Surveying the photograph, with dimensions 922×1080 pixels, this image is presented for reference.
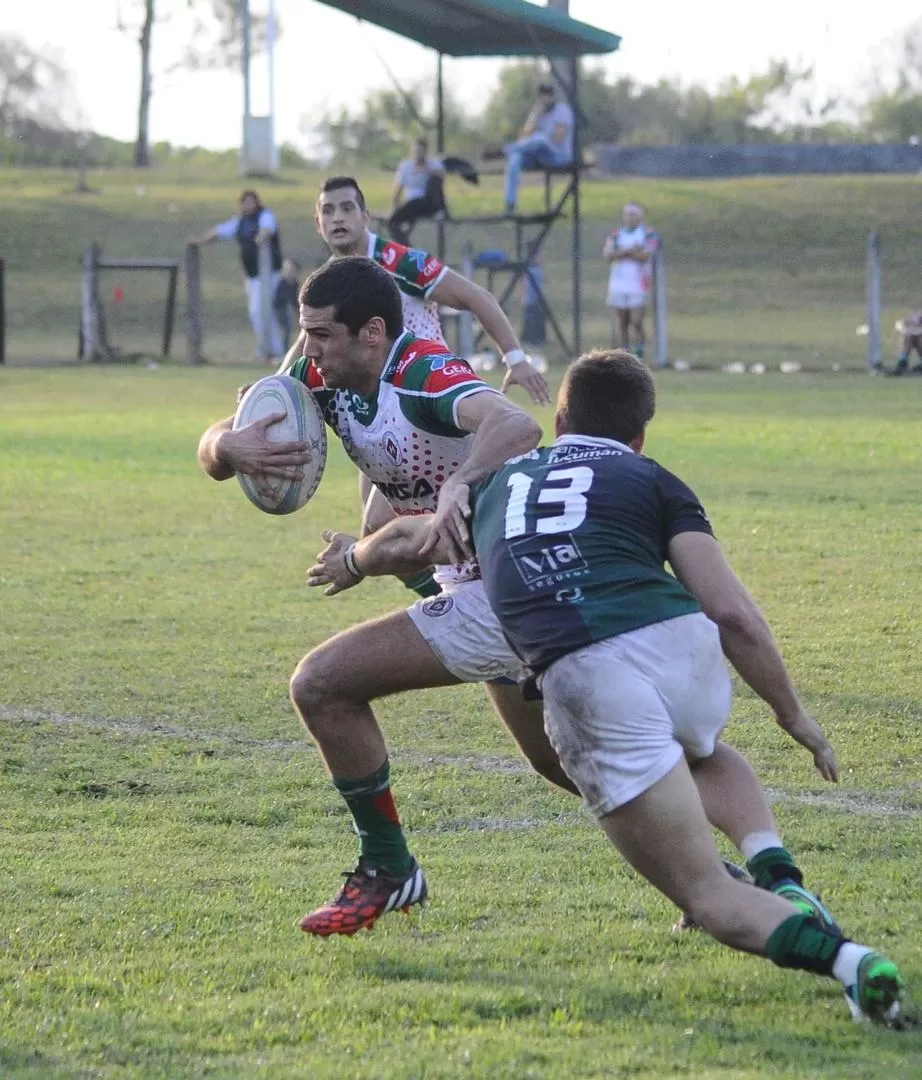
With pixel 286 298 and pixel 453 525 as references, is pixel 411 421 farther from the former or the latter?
pixel 286 298

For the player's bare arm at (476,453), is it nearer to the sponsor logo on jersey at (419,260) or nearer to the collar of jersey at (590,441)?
the collar of jersey at (590,441)

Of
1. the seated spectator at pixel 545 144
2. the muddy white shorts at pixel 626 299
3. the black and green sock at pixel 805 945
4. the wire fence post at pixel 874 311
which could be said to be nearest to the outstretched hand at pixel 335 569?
the black and green sock at pixel 805 945

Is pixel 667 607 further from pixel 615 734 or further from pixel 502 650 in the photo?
pixel 502 650

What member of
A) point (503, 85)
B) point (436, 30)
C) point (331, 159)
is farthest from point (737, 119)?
point (436, 30)

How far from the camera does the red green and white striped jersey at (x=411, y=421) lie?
500 cm

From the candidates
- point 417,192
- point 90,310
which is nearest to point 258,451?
point 417,192

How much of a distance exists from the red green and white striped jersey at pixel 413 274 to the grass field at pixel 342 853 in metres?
1.57

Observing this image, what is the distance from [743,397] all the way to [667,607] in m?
16.8

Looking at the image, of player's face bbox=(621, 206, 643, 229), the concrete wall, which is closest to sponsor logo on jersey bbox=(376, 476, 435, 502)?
player's face bbox=(621, 206, 643, 229)

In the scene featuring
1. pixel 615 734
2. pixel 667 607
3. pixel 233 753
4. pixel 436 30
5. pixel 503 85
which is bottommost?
pixel 233 753

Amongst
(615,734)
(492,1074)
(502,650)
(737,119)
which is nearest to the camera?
(492,1074)

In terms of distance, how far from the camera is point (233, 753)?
657 cm

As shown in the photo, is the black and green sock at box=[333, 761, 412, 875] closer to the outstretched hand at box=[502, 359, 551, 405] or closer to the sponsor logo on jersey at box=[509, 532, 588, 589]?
the sponsor logo on jersey at box=[509, 532, 588, 589]

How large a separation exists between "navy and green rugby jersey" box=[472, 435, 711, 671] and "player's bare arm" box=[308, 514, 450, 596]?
425 millimetres
